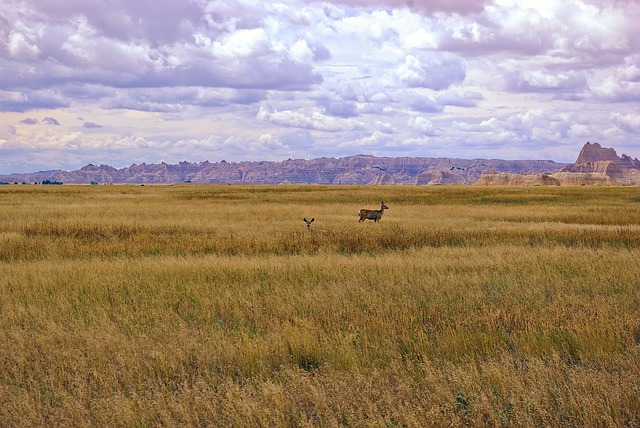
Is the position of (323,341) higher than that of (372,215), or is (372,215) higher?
(372,215)

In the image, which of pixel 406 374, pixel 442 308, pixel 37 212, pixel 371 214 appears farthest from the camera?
pixel 37 212

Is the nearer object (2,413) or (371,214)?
(2,413)

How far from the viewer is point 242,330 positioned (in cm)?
829

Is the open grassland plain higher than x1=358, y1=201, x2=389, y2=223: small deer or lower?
lower

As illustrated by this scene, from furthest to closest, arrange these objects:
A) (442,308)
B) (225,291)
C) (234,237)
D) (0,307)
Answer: (234,237) < (225,291) < (0,307) < (442,308)

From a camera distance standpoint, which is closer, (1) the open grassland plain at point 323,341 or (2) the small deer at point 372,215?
(1) the open grassland plain at point 323,341

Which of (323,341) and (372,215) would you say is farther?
(372,215)

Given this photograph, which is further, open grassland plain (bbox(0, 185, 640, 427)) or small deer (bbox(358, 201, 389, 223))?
small deer (bbox(358, 201, 389, 223))

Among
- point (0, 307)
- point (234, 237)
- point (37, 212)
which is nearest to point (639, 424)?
point (0, 307)

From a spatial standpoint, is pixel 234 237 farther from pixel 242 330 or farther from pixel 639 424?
pixel 639 424

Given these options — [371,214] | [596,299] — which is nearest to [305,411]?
[596,299]

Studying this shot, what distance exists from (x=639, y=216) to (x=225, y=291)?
1146 inches

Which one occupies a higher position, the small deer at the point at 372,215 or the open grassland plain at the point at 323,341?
the small deer at the point at 372,215

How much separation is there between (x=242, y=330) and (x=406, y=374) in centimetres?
288
